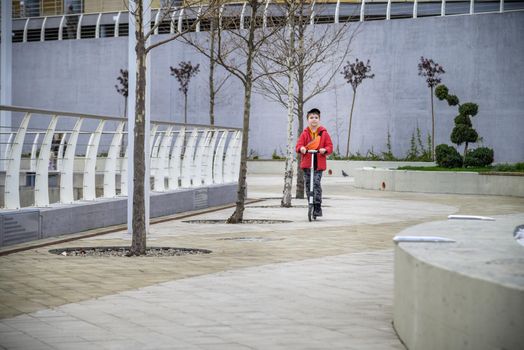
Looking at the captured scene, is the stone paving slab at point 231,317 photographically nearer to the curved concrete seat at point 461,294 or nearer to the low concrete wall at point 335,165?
the curved concrete seat at point 461,294

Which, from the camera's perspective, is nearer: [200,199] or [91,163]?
[91,163]

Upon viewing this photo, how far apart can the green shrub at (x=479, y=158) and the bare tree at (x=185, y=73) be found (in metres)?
18.4

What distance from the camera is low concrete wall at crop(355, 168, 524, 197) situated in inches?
1066

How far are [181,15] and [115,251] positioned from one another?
34.3m

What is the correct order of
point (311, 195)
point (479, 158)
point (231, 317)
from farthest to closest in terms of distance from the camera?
point (479, 158) < point (311, 195) < point (231, 317)

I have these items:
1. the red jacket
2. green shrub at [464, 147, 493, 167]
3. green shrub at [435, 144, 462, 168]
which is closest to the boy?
the red jacket

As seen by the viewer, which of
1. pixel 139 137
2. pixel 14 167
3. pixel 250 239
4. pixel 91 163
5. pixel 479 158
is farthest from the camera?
pixel 479 158

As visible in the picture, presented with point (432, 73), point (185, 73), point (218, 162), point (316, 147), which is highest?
point (185, 73)

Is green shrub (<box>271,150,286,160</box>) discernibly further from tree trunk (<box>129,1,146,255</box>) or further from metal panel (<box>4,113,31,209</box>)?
A: tree trunk (<box>129,1,146,255</box>)

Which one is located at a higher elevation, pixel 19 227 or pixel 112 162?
pixel 112 162

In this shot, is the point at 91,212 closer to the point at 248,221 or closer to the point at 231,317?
the point at 248,221

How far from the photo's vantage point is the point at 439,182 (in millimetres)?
28734

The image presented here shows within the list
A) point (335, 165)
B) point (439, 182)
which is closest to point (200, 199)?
point (439, 182)

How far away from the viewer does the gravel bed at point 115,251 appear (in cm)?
1153
